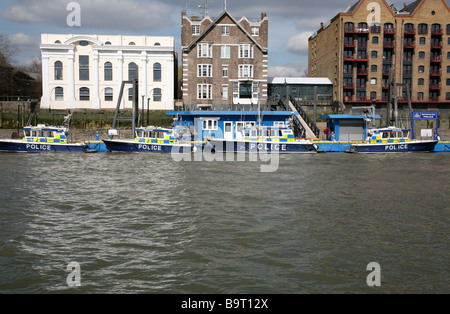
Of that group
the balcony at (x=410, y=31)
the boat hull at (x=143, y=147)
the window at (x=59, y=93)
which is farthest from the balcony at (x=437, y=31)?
the window at (x=59, y=93)

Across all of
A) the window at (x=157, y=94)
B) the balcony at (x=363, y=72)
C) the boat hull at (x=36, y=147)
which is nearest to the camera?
the boat hull at (x=36, y=147)

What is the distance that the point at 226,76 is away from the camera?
59.6m

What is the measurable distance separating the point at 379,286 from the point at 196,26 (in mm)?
55452

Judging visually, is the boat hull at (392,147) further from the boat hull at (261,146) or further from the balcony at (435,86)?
the balcony at (435,86)

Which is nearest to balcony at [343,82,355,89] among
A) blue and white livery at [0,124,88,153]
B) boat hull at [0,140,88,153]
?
blue and white livery at [0,124,88,153]

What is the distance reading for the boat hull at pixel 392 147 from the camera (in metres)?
40.9

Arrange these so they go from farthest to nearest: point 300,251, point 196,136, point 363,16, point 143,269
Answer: point 363,16 → point 196,136 → point 300,251 → point 143,269

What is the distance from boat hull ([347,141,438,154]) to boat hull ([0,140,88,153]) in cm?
2588

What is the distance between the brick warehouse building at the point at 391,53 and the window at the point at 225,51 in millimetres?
18548

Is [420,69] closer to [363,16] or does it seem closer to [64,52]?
[363,16]

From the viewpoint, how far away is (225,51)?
59.3m

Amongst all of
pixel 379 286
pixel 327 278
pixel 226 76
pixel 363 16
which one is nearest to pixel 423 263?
pixel 379 286

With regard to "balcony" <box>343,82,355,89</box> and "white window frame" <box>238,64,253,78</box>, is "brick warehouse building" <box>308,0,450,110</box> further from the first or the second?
"white window frame" <box>238,64,253,78</box>

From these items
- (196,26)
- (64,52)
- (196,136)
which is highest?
(196,26)
